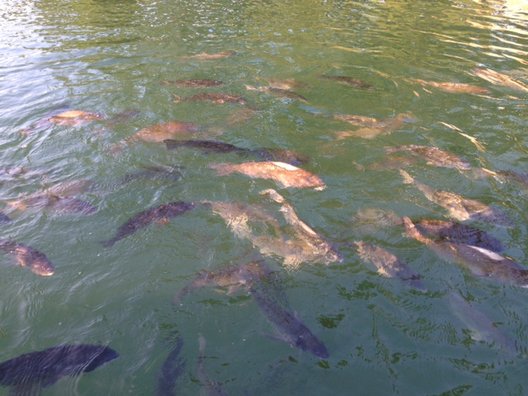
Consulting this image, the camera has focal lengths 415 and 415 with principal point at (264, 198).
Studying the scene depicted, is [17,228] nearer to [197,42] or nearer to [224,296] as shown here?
[224,296]

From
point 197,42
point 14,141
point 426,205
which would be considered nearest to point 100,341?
point 426,205

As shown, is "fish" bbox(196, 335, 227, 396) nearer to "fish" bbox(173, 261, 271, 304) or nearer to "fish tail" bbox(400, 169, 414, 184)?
"fish" bbox(173, 261, 271, 304)

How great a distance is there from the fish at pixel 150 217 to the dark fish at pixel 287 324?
2.16 meters

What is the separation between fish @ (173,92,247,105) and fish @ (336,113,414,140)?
292cm

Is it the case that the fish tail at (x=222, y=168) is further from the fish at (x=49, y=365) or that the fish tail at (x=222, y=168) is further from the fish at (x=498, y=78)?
the fish at (x=498, y=78)

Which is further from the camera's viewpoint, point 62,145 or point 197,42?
point 197,42

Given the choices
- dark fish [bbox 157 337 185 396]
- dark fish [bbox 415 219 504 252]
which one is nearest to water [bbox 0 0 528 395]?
dark fish [bbox 157 337 185 396]

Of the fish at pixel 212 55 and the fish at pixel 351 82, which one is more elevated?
the fish at pixel 351 82

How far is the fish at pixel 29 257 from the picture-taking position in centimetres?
590

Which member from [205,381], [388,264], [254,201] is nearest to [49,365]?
[205,381]

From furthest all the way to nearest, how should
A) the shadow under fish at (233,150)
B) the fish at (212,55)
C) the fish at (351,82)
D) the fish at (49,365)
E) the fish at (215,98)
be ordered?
the fish at (212,55) < the fish at (351,82) < the fish at (215,98) < the shadow under fish at (233,150) < the fish at (49,365)

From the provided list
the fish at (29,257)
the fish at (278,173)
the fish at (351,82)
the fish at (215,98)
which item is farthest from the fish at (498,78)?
the fish at (29,257)

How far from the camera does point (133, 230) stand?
6.58 m

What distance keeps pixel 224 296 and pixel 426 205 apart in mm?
3998
